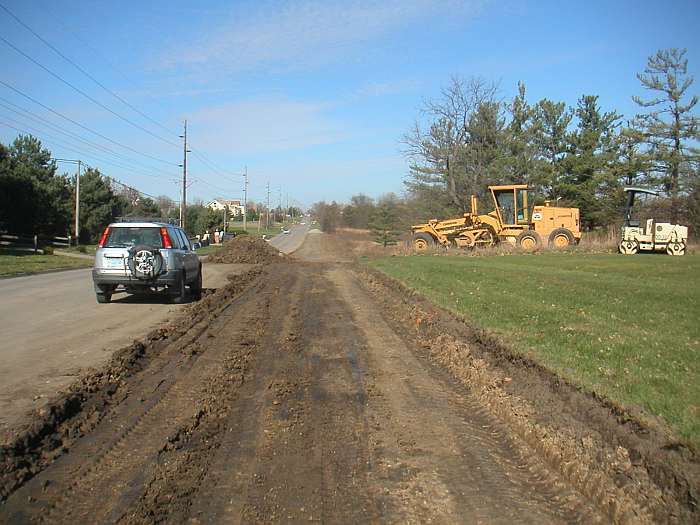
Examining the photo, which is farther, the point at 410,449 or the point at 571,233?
the point at 571,233

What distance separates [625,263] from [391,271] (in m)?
9.77

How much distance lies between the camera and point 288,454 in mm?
5031

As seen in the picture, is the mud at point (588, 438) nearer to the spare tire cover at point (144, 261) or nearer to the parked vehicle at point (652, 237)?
the spare tire cover at point (144, 261)

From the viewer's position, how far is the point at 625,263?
25.9m

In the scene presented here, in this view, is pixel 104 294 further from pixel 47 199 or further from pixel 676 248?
pixel 47 199

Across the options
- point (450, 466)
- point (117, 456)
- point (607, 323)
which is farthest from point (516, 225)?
point (117, 456)

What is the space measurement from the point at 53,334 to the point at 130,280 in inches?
150

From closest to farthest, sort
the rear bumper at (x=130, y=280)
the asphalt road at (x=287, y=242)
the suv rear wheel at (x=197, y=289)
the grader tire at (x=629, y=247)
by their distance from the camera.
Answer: the rear bumper at (x=130, y=280) < the suv rear wheel at (x=197, y=289) < the grader tire at (x=629, y=247) < the asphalt road at (x=287, y=242)

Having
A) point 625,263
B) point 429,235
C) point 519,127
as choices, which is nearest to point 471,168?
point 519,127

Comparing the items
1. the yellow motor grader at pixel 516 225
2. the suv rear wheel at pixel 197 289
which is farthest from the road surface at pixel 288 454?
the yellow motor grader at pixel 516 225

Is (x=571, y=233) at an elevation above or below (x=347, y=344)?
above

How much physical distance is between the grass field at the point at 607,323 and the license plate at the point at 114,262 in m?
7.56

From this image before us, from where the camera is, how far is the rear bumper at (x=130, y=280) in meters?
14.3

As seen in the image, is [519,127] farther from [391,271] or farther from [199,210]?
[199,210]
